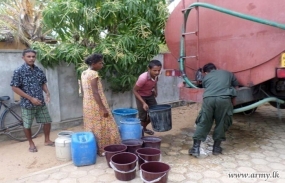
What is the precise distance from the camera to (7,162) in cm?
338

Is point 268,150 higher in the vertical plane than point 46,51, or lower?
lower

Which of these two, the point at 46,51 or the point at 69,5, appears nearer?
the point at 69,5

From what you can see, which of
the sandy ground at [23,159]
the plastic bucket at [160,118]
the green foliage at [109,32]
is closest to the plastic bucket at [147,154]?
the plastic bucket at [160,118]

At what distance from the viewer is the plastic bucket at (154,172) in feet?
7.95

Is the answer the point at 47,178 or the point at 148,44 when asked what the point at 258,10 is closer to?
the point at 148,44

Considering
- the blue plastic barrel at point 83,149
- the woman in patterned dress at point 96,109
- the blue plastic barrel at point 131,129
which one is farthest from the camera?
the blue plastic barrel at point 131,129

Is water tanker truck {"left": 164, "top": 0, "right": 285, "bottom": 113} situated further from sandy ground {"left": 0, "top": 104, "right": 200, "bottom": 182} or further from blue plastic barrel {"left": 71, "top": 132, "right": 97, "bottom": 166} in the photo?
sandy ground {"left": 0, "top": 104, "right": 200, "bottom": 182}

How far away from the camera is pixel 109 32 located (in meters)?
4.64

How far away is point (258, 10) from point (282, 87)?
1164mm

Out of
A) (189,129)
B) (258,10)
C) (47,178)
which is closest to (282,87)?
(258,10)

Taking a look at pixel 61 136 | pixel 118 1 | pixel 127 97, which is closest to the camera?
pixel 61 136

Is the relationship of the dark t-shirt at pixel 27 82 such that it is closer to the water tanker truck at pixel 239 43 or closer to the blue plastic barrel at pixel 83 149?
the blue plastic barrel at pixel 83 149

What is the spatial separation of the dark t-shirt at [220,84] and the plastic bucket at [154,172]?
3.70 feet

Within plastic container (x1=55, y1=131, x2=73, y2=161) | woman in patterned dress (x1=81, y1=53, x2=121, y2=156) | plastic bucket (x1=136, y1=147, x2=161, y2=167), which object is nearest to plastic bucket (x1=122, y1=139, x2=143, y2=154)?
plastic bucket (x1=136, y1=147, x2=161, y2=167)
